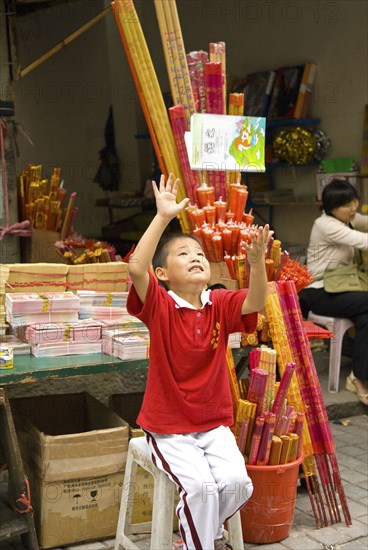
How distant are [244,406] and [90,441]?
0.74 meters

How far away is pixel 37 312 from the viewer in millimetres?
4129

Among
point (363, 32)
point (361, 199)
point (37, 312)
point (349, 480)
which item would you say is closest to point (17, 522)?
point (37, 312)

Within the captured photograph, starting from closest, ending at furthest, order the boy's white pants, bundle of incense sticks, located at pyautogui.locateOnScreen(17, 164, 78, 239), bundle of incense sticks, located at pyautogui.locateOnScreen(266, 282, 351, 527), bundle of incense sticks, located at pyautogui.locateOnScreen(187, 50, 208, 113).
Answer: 1. the boy's white pants
2. bundle of incense sticks, located at pyautogui.locateOnScreen(266, 282, 351, 527)
3. bundle of incense sticks, located at pyautogui.locateOnScreen(187, 50, 208, 113)
4. bundle of incense sticks, located at pyautogui.locateOnScreen(17, 164, 78, 239)

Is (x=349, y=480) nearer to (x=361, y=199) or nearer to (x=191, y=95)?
(x=191, y=95)

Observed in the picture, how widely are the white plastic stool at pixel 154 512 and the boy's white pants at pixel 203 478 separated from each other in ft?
0.24

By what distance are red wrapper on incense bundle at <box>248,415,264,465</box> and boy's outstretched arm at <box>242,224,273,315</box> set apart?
2.47 feet

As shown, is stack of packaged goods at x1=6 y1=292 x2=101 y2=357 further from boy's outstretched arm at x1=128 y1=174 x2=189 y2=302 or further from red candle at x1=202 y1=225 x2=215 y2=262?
boy's outstretched arm at x1=128 y1=174 x2=189 y2=302

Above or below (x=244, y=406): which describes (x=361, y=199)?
above

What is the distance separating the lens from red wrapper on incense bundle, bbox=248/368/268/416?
3885 millimetres

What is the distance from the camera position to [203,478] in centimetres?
317

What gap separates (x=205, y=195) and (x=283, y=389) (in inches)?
45.9

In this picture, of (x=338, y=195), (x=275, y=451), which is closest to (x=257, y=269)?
(x=275, y=451)

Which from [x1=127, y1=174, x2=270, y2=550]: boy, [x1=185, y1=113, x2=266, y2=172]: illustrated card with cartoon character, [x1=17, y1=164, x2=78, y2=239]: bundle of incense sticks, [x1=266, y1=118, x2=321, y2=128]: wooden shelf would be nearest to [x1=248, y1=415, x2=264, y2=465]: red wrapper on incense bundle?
[x1=127, y1=174, x2=270, y2=550]: boy

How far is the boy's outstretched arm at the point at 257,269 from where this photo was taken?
3209 millimetres
